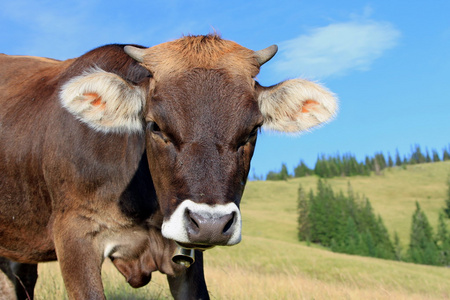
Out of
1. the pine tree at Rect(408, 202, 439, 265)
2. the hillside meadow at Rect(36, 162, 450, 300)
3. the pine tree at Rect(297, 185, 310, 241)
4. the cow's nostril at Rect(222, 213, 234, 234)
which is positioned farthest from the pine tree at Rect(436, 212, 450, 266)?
the cow's nostril at Rect(222, 213, 234, 234)

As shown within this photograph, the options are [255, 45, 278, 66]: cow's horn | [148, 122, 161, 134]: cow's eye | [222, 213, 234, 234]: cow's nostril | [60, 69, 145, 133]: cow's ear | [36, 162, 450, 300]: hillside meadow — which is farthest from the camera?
[36, 162, 450, 300]: hillside meadow

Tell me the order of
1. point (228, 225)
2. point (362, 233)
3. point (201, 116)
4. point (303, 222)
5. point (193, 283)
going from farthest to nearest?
point (303, 222) → point (362, 233) → point (193, 283) → point (201, 116) → point (228, 225)

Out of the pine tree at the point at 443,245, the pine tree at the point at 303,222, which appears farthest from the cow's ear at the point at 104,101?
the pine tree at the point at 303,222

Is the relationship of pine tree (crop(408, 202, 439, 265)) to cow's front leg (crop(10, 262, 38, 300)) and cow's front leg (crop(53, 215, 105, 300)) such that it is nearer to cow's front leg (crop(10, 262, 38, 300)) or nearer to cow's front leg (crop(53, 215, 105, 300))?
cow's front leg (crop(10, 262, 38, 300))

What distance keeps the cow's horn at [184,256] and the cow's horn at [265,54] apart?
6.55 feet

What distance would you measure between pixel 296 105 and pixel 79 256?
2572mm

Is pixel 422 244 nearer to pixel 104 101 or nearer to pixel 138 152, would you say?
pixel 138 152

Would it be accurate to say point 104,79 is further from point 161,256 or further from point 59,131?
point 161,256

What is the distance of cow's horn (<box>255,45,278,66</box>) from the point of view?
471 cm

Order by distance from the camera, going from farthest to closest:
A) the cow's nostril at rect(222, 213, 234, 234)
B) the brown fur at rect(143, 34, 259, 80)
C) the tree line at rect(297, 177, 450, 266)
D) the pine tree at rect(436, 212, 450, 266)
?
the tree line at rect(297, 177, 450, 266) < the pine tree at rect(436, 212, 450, 266) < the brown fur at rect(143, 34, 259, 80) < the cow's nostril at rect(222, 213, 234, 234)

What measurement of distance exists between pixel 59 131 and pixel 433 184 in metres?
183

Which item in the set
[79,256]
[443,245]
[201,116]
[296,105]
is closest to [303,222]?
[443,245]

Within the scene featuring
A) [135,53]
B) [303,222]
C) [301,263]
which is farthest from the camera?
[303,222]

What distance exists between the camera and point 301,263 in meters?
38.9
